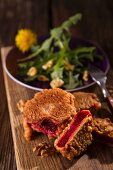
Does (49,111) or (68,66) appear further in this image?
(68,66)

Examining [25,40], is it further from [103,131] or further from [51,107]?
[103,131]

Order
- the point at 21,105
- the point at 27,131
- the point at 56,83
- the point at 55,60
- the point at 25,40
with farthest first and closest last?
the point at 25,40, the point at 55,60, the point at 56,83, the point at 21,105, the point at 27,131

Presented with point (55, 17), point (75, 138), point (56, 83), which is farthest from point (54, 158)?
point (55, 17)

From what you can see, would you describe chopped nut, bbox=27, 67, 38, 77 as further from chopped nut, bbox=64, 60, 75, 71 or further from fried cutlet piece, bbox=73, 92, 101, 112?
fried cutlet piece, bbox=73, 92, 101, 112

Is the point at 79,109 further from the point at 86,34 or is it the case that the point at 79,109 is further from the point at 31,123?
the point at 86,34

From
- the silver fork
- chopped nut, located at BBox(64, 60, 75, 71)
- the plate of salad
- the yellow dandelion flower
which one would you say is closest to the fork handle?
the silver fork
